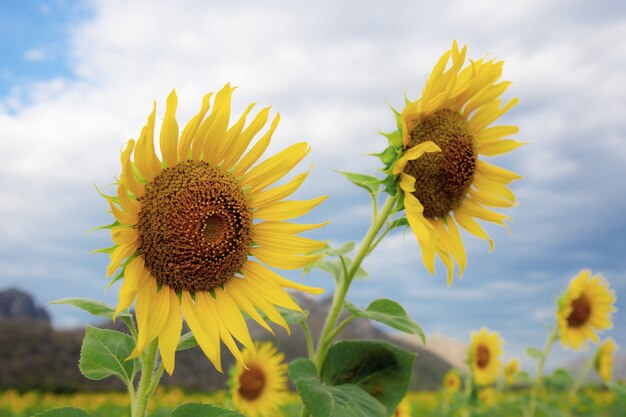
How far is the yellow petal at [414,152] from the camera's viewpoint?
288 cm

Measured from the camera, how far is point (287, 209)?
2.57 metres

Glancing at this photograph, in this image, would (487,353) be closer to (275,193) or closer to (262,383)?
(262,383)

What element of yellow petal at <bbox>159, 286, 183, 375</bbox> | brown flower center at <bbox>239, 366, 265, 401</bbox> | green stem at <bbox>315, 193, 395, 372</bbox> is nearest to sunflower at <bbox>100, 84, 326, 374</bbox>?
yellow petal at <bbox>159, 286, 183, 375</bbox>

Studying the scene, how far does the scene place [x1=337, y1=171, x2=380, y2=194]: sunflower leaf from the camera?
10.1 ft

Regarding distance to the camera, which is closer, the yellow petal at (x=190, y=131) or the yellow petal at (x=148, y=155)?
the yellow petal at (x=148, y=155)

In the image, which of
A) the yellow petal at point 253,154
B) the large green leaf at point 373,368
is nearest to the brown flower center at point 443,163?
the large green leaf at point 373,368

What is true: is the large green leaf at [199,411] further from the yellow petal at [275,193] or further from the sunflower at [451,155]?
the sunflower at [451,155]

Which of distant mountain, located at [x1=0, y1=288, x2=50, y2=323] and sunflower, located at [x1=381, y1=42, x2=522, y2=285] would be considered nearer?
sunflower, located at [x1=381, y1=42, x2=522, y2=285]

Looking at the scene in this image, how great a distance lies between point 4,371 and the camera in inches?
739

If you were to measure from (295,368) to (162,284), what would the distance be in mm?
725

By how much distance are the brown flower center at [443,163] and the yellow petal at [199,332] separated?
128 cm

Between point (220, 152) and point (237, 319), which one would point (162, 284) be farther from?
point (220, 152)

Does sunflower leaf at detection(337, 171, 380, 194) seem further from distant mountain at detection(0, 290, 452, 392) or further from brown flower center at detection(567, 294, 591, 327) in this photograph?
distant mountain at detection(0, 290, 452, 392)

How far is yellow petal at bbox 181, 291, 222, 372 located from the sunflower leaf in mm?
1064
